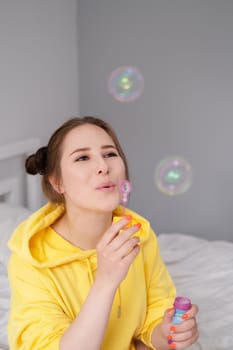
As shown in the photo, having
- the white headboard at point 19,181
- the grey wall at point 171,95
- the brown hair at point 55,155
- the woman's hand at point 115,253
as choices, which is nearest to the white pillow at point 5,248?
the white headboard at point 19,181

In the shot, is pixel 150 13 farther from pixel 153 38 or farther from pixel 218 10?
pixel 218 10

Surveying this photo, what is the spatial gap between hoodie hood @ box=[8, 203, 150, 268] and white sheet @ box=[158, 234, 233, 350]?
0.48 m

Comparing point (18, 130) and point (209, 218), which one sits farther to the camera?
point (209, 218)

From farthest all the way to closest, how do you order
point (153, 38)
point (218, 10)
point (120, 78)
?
point (153, 38)
point (218, 10)
point (120, 78)

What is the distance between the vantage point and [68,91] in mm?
2785

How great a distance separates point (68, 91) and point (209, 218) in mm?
1072

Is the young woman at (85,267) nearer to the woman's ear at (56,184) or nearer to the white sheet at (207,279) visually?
the woman's ear at (56,184)

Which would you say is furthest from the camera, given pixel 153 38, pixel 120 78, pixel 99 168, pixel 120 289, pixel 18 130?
pixel 153 38

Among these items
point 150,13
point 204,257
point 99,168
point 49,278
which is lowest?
point 204,257

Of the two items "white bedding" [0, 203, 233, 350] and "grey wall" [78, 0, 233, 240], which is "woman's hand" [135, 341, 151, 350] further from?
"grey wall" [78, 0, 233, 240]

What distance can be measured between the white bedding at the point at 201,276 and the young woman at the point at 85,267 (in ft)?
0.84

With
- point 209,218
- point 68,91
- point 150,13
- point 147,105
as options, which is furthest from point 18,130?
point 209,218

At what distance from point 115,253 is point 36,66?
67.7 inches

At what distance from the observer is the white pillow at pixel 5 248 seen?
137cm
